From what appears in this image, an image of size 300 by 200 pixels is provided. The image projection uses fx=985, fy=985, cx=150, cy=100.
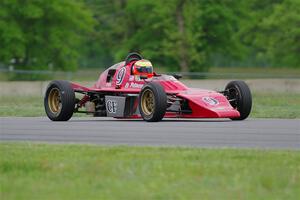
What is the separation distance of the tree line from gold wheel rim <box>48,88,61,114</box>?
3608 cm

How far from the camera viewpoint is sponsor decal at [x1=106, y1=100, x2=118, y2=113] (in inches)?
819

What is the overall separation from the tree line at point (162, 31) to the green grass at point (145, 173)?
44.6 metres

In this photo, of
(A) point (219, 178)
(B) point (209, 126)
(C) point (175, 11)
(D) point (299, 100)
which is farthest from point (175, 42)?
(A) point (219, 178)

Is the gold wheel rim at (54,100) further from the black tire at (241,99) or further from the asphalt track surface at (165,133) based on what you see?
the black tire at (241,99)

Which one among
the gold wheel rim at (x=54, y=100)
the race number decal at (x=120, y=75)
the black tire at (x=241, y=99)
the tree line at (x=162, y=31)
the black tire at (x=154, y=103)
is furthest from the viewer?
the tree line at (x=162, y=31)

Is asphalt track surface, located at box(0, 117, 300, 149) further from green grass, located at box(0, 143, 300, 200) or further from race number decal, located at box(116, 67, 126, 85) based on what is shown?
race number decal, located at box(116, 67, 126, 85)

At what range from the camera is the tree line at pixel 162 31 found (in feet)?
193

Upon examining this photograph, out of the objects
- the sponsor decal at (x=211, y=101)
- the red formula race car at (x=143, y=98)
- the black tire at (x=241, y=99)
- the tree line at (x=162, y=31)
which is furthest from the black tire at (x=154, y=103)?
the tree line at (x=162, y=31)

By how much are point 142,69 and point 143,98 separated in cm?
135

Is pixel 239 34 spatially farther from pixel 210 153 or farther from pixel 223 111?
pixel 210 153

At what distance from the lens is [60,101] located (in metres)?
20.8

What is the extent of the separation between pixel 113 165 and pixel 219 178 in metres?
1.55

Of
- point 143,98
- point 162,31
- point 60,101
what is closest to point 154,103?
point 143,98

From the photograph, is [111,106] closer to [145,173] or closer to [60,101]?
[60,101]
